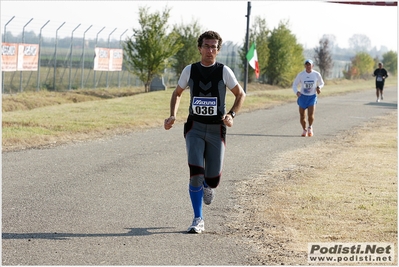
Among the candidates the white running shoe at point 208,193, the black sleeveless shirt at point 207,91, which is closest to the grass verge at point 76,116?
the white running shoe at point 208,193

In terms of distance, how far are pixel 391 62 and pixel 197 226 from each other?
3654 inches

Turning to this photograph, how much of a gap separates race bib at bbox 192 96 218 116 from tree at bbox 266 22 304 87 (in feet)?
136

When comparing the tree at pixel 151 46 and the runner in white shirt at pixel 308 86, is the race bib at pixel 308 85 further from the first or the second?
the tree at pixel 151 46

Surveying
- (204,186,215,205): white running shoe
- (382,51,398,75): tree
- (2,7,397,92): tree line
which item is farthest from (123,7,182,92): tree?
(382,51,398,75): tree

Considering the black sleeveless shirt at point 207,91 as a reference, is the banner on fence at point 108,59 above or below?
above

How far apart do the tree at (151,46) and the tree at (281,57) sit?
12060mm

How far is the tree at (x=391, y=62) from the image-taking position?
97.0m

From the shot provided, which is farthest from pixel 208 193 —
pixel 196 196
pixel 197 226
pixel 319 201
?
pixel 319 201

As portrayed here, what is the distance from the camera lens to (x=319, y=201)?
980cm

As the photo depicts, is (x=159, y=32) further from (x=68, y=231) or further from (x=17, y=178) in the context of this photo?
(x=68, y=231)

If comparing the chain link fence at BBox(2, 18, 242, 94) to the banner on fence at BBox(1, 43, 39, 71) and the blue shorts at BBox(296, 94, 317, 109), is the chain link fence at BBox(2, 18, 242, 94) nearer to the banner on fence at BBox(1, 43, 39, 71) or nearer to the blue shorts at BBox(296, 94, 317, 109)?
the banner on fence at BBox(1, 43, 39, 71)

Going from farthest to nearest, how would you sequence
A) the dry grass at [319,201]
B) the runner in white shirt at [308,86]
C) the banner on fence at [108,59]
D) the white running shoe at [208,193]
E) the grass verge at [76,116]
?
the banner on fence at [108,59]
the runner in white shirt at [308,86]
the grass verge at [76,116]
the white running shoe at [208,193]
the dry grass at [319,201]

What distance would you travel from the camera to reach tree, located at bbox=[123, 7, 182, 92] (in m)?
37.3

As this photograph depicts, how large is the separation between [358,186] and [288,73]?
127 feet
